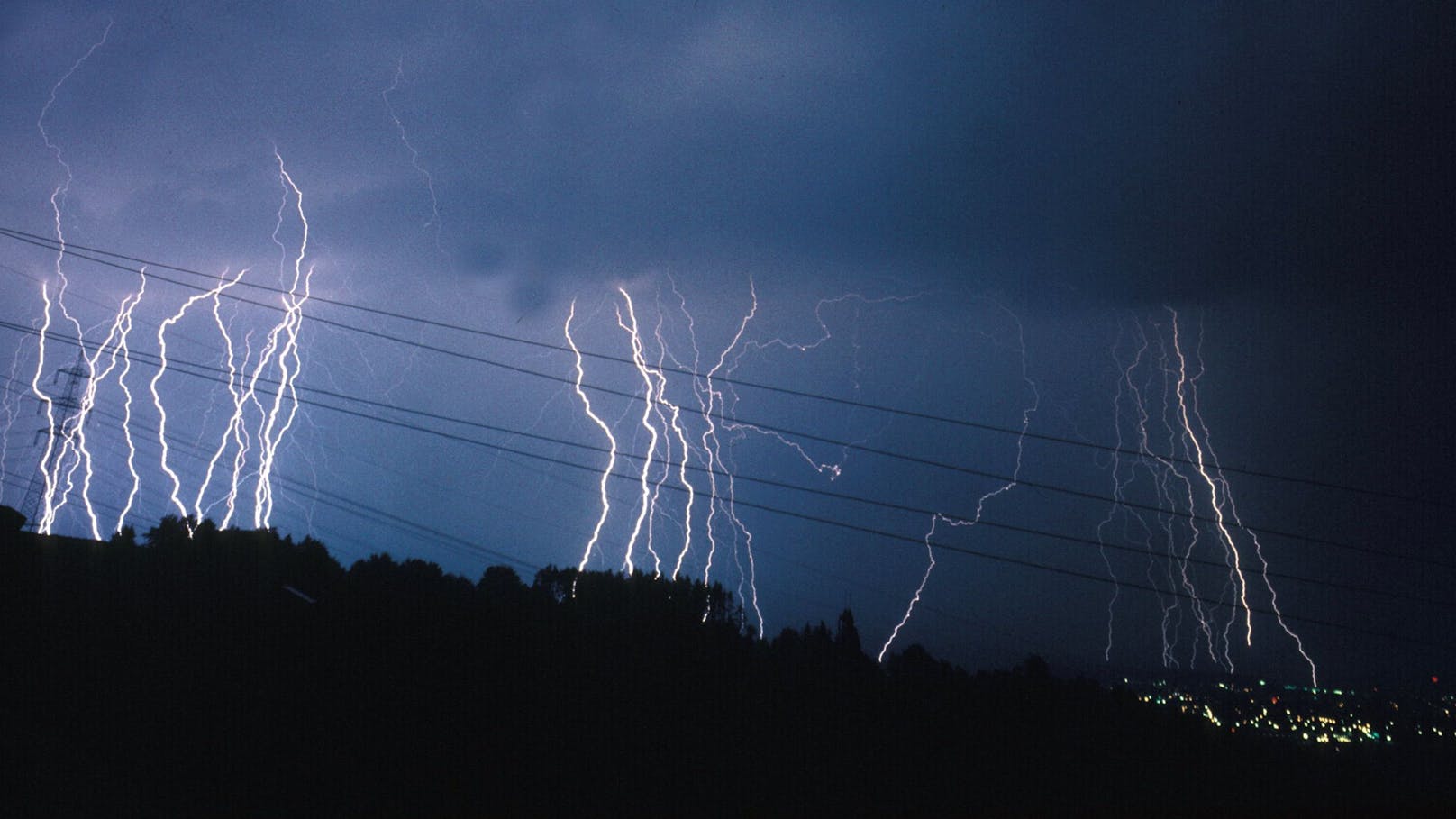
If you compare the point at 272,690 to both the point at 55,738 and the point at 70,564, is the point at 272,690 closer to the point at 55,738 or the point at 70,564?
the point at 55,738

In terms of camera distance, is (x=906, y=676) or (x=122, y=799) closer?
(x=122, y=799)

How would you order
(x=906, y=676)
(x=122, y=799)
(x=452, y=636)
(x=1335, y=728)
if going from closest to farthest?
(x=122, y=799), (x=452, y=636), (x=906, y=676), (x=1335, y=728)

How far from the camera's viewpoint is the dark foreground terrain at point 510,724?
893 centimetres

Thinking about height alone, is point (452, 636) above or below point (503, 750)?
above

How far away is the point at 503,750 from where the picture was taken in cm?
1062

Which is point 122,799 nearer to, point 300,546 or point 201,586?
point 201,586

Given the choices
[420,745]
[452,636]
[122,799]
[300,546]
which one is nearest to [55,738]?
[122,799]

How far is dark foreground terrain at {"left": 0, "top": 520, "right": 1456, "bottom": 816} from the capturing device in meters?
8.93

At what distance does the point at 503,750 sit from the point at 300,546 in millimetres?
21619

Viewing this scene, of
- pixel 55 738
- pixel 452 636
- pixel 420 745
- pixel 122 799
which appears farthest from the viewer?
pixel 452 636

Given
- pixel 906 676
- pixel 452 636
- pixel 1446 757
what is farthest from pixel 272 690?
pixel 1446 757

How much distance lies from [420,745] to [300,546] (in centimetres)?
2129

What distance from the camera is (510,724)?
1113 cm

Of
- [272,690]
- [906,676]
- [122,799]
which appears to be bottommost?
[122,799]
